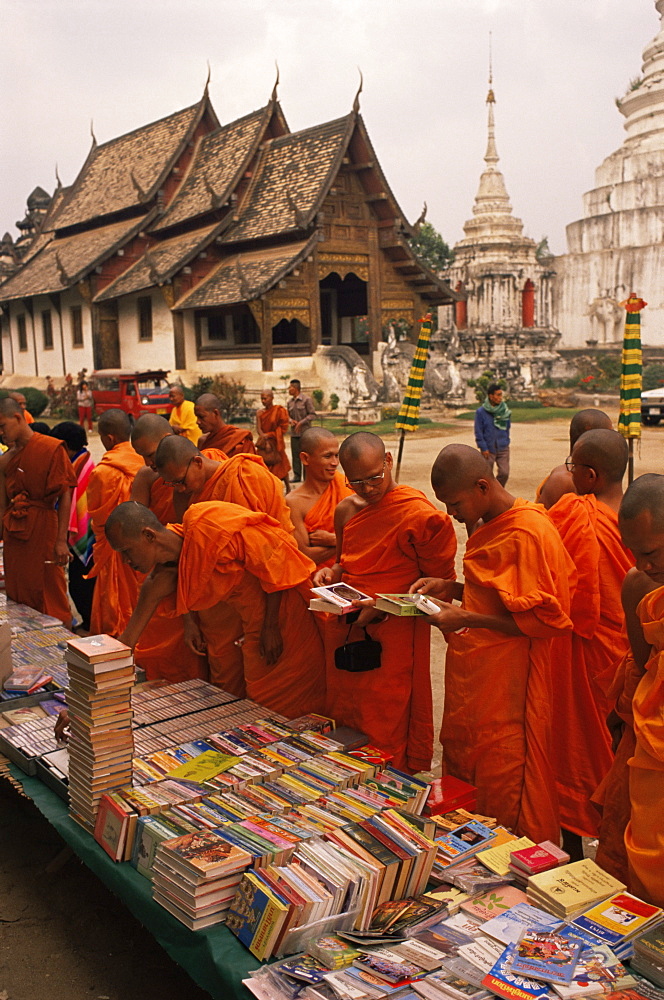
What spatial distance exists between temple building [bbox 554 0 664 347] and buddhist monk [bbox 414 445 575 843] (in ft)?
115

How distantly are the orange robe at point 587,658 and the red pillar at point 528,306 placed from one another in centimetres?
3544

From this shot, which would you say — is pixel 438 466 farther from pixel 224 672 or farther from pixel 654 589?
pixel 224 672

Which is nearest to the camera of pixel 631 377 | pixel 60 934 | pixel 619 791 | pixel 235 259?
pixel 619 791

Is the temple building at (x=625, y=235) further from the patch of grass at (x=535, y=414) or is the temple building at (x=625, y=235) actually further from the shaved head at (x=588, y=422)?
the shaved head at (x=588, y=422)

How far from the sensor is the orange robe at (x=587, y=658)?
3836mm

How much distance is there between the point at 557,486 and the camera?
4.64m

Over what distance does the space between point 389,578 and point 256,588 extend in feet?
2.20

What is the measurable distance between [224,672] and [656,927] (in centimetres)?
260

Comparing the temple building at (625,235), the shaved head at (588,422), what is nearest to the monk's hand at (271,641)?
the shaved head at (588,422)

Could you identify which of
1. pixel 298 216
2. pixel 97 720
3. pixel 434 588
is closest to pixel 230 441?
pixel 434 588

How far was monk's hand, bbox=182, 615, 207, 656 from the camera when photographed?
14.6ft

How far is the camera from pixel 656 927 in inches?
94.5

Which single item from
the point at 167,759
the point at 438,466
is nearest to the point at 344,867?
the point at 167,759

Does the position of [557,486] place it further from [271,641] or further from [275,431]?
[275,431]
